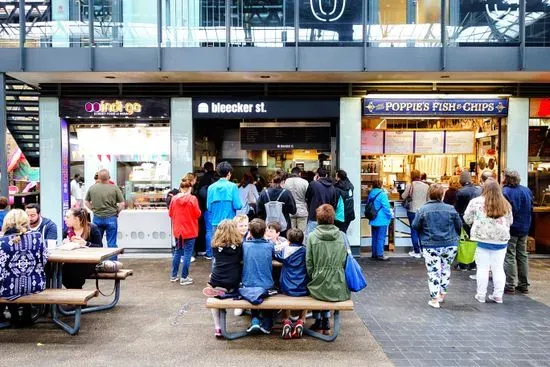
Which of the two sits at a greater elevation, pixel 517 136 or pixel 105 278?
pixel 517 136

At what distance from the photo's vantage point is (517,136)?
35.3 ft

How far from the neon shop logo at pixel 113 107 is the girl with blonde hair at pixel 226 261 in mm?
6141

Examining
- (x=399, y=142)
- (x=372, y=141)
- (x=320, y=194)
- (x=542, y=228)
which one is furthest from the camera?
(x=399, y=142)

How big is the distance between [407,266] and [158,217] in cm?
530

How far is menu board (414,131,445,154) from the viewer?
1181 centimetres

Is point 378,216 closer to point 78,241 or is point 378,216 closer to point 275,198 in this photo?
point 275,198

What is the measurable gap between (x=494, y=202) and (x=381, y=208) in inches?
137

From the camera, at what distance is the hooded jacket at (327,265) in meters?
5.30

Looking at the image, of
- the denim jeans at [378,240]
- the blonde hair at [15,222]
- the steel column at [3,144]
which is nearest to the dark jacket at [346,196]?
the denim jeans at [378,240]

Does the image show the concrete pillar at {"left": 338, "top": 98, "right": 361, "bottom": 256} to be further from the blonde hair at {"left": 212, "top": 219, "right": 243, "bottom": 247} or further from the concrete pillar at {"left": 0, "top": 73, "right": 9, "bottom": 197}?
the concrete pillar at {"left": 0, "top": 73, "right": 9, "bottom": 197}

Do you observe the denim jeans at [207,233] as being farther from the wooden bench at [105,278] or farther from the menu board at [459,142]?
the menu board at [459,142]

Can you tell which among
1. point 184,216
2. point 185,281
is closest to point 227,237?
Answer: point 184,216

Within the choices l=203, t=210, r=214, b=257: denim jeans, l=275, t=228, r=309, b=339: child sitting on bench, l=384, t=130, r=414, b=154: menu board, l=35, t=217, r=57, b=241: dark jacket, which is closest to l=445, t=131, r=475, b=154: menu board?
l=384, t=130, r=414, b=154: menu board

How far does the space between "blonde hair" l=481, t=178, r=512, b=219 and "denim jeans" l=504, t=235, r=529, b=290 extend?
0.92 m
